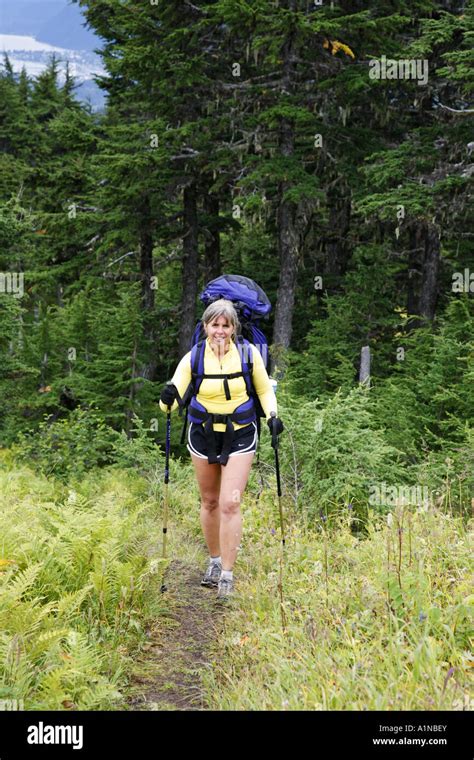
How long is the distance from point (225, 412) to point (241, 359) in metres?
0.41

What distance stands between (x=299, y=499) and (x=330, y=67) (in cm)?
1294

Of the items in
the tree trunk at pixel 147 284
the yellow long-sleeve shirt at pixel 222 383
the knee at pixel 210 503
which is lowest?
the knee at pixel 210 503

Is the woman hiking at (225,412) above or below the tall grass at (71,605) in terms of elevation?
above

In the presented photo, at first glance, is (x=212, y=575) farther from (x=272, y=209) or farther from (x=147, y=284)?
(x=147, y=284)

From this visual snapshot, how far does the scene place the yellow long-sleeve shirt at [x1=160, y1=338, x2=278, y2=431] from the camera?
4.77 meters

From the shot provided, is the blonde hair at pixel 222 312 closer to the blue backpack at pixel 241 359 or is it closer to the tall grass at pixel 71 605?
the blue backpack at pixel 241 359

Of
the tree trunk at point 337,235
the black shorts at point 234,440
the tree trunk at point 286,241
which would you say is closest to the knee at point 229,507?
the black shorts at point 234,440

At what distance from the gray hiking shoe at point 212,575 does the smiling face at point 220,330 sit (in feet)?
6.38

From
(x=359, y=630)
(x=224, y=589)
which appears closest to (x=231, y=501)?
(x=224, y=589)

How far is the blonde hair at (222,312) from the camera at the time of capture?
470 centimetres

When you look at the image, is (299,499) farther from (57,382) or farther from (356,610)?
(57,382)

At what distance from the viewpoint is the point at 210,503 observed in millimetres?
5152

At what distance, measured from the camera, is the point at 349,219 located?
19422 mm
